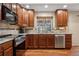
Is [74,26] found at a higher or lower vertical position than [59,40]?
higher

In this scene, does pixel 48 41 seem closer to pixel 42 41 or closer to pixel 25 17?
pixel 42 41

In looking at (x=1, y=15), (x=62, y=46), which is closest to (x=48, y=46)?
(x=62, y=46)

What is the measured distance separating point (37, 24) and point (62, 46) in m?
2.30

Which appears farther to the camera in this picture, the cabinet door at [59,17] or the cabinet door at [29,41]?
the cabinet door at [59,17]

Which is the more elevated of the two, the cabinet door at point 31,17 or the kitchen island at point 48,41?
the cabinet door at point 31,17

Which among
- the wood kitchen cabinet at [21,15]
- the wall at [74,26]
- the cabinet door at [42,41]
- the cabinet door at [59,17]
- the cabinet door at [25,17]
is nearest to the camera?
the wood kitchen cabinet at [21,15]

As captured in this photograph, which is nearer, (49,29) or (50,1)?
(50,1)

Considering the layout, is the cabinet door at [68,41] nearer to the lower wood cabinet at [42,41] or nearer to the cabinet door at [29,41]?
the lower wood cabinet at [42,41]

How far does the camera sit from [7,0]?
0.99 meters

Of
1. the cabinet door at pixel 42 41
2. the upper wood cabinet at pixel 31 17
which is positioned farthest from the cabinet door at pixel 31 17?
the cabinet door at pixel 42 41

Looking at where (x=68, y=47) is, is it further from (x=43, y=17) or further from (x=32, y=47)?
(x=43, y=17)

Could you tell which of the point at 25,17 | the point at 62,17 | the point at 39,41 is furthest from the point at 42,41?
the point at 62,17

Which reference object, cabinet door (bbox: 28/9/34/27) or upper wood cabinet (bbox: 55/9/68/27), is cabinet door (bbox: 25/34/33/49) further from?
upper wood cabinet (bbox: 55/9/68/27)

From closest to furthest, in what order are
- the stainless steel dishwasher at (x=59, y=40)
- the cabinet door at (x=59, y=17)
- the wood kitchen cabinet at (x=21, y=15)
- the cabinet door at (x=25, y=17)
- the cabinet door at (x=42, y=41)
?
the wood kitchen cabinet at (x=21, y=15)
the stainless steel dishwasher at (x=59, y=40)
the cabinet door at (x=42, y=41)
the cabinet door at (x=25, y=17)
the cabinet door at (x=59, y=17)
